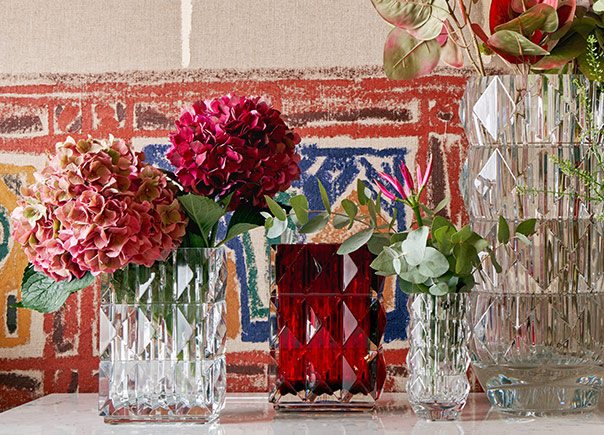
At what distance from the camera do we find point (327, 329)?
100 cm

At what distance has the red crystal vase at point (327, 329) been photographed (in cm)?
100

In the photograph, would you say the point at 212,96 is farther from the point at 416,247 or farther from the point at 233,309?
the point at 416,247

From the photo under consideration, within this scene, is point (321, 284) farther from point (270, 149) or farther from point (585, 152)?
point (585, 152)

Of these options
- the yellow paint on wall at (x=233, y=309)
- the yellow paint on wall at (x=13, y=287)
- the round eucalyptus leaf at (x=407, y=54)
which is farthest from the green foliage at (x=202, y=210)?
the yellow paint on wall at (x=13, y=287)

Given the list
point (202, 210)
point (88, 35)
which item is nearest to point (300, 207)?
point (202, 210)

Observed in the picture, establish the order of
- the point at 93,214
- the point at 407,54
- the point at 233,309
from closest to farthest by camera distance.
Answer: the point at 93,214
the point at 407,54
the point at 233,309

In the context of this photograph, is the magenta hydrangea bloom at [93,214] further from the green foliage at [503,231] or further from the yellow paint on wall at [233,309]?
the green foliage at [503,231]

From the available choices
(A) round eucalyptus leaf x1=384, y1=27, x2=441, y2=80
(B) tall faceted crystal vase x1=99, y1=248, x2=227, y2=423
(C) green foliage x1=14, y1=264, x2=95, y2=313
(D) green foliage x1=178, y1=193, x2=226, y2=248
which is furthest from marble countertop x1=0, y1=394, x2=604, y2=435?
(A) round eucalyptus leaf x1=384, y1=27, x2=441, y2=80

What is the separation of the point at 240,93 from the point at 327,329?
1.67 ft

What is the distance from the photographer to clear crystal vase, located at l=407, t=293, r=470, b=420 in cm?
95

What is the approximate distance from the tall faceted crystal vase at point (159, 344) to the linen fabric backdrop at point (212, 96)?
0.28 meters

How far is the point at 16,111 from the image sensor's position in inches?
51.3

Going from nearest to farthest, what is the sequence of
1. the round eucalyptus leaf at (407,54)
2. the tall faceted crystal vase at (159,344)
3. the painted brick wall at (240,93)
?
the tall faceted crystal vase at (159,344) → the round eucalyptus leaf at (407,54) → the painted brick wall at (240,93)

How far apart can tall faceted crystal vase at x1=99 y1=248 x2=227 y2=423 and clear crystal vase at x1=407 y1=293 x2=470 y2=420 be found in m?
0.30
